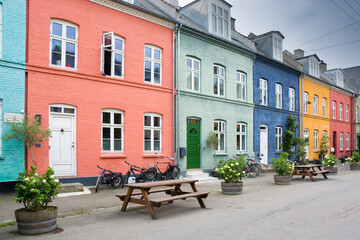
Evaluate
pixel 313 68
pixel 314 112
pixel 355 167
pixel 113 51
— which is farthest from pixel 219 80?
pixel 313 68

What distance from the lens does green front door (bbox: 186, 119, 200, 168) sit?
1590 cm

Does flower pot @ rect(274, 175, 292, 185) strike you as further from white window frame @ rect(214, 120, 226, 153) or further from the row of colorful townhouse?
white window frame @ rect(214, 120, 226, 153)

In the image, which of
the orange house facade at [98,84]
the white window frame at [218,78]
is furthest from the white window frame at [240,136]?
the orange house facade at [98,84]

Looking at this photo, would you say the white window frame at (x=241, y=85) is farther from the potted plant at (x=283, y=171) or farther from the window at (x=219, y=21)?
the potted plant at (x=283, y=171)

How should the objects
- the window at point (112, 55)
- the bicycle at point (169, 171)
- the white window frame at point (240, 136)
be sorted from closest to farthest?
1. the window at point (112, 55)
2. the bicycle at point (169, 171)
3. the white window frame at point (240, 136)

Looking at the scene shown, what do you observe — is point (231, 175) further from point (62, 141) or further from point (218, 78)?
point (218, 78)

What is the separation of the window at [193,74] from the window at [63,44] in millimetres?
6019

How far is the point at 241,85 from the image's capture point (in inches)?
779

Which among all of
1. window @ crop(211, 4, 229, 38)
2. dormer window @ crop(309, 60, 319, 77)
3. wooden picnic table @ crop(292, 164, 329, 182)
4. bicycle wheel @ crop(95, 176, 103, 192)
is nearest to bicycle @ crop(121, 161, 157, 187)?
bicycle wheel @ crop(95, 176, 103, 192)

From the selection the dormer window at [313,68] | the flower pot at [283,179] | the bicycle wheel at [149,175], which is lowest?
the flower pot at [283,179]

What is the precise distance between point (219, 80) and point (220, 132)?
9.77 ft

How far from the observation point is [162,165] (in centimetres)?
1455

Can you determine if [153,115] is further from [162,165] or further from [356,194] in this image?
[356,194]

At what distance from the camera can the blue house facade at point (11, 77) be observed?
33.1 feet
